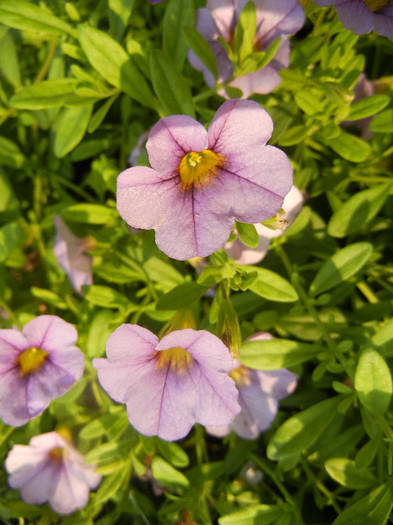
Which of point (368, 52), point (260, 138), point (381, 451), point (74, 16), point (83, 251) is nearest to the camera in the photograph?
point (260, 138)

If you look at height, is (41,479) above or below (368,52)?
below

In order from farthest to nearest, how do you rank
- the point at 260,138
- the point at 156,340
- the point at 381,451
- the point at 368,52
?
the point at 368,52, the point at 381,451, the point at 156,340, the point at 260,138

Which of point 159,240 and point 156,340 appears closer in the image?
point 159,240

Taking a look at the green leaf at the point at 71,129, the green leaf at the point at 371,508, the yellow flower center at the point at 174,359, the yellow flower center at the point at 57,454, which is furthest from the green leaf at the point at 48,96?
the green leaf at the point at 371,508

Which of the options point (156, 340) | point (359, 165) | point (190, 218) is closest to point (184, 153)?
point (190, 218)

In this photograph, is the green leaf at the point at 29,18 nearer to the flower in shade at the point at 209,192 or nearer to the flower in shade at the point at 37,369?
the flower in shade at the point at 209,192

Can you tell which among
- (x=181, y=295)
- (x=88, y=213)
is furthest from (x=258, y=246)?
(x=88, y=213)

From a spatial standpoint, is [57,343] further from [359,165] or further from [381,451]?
[359,165]

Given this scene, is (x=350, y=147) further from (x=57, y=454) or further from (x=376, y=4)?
(x=57, y=454)

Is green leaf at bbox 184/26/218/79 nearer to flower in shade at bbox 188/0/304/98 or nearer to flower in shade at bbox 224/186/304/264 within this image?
flower in shade at bbox 188/0/304/98
